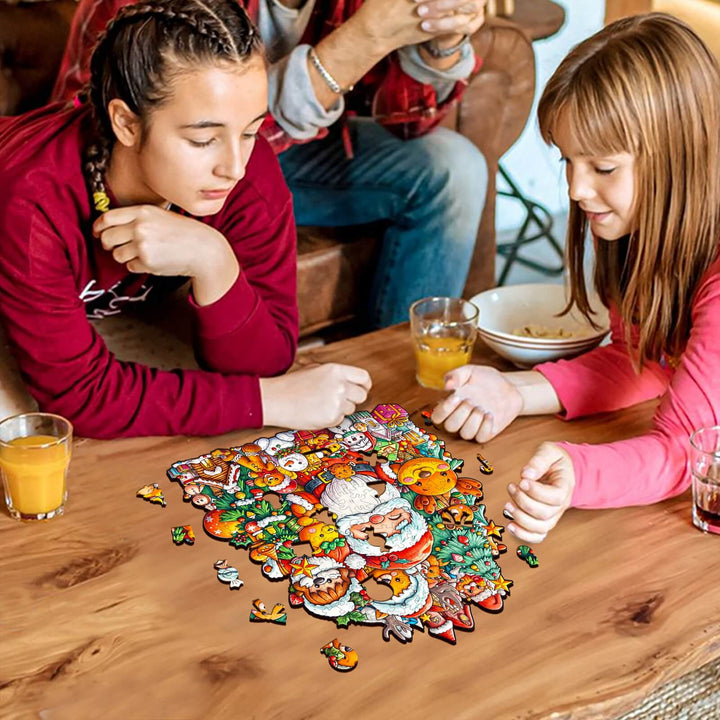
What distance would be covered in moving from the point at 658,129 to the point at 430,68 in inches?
30.7

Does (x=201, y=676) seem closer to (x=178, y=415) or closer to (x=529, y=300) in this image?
(x=178, y=415)

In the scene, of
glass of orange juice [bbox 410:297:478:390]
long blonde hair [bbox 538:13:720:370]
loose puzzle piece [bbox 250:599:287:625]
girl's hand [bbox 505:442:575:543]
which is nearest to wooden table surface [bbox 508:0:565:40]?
glass of orange juice [bbox 410:297:478:390]

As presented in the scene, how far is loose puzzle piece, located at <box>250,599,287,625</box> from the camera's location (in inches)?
42.6

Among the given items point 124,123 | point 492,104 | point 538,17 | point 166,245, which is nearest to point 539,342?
point 166,245

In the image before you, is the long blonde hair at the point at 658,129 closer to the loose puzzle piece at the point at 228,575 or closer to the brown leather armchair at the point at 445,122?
the loose puzzle piece at the point at 228,575

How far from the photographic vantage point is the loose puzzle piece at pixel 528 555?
1.17 meters

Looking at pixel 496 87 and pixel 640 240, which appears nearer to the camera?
pixel 640 240

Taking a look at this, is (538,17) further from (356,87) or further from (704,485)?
(704,485)

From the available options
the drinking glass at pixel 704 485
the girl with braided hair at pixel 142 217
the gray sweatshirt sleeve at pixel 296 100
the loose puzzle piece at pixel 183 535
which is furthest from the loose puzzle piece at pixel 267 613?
the gray sweatshirt sleeve at pixel 296 100

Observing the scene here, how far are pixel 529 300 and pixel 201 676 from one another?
958 mm

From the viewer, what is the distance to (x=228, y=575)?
114 centimetres

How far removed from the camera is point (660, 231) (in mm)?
1372

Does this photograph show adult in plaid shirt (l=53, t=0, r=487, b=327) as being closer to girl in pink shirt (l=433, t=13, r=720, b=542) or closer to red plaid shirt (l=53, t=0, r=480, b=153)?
red plaid shirt (l=53, t=0, r=480, b=153)

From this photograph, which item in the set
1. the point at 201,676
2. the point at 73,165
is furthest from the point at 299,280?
the point at 201,676
